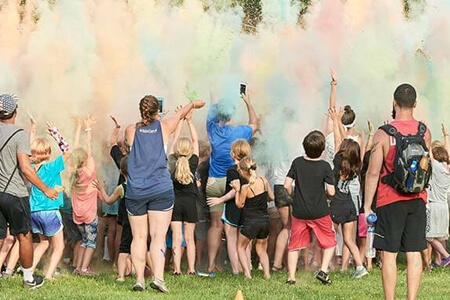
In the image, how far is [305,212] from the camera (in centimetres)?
1067

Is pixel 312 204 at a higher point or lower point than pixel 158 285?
higher

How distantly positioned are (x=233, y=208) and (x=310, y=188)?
4.16 ft

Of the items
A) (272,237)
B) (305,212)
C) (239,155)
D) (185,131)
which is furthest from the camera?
(185,131)

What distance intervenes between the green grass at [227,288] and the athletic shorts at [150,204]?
2.59 ft

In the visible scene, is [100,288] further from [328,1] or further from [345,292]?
[328,1]

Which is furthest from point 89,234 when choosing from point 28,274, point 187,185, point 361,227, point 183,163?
point 361,227

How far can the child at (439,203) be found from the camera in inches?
494

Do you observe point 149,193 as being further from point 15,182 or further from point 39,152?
point 39,152

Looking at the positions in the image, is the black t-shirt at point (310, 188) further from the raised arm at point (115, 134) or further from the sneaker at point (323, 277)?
the raised arm at point (115, 134)

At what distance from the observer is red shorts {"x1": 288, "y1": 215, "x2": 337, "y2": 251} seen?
10.7m

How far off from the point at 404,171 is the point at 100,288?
12.1 feet

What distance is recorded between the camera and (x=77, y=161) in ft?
38.5

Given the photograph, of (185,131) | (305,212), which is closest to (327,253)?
(305,212)

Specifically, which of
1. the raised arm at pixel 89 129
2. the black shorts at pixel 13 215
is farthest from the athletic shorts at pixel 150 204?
the raised arm at pixel 89 129
